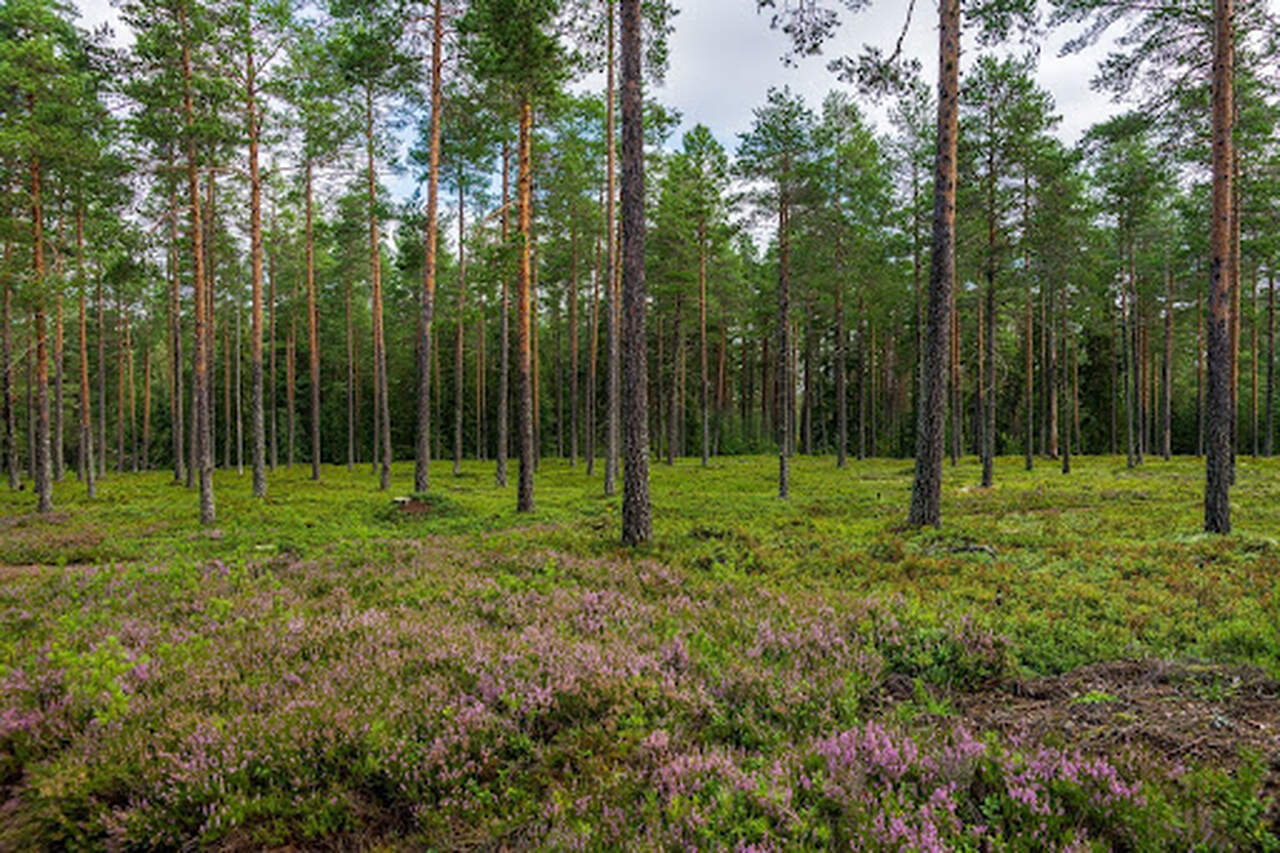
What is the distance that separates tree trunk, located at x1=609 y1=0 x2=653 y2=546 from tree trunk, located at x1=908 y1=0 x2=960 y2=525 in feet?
19.8

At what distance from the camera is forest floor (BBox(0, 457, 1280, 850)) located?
2.83 m

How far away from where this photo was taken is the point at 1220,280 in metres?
11.2

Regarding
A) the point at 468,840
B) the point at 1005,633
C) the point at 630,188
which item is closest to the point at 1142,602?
the point at 1005,633

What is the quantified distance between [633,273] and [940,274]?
6.54 metres

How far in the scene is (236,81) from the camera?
18125 millimetres

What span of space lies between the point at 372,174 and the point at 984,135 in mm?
24641

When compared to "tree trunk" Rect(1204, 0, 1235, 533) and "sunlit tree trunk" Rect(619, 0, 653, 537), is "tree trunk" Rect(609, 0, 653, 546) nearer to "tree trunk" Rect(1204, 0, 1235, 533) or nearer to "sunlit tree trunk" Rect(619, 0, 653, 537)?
"sunlit tree trunk" Rect(619, 0, 653, 537)

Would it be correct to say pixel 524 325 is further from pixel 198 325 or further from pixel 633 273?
pixel 198 325

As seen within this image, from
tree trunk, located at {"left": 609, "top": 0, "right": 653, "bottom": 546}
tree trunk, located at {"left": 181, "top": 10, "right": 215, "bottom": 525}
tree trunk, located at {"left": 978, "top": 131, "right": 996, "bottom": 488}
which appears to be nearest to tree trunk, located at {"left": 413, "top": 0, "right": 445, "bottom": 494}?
tree trunk, located at {"left": 181, "top": 10, "right": 215, "bottom": 525}

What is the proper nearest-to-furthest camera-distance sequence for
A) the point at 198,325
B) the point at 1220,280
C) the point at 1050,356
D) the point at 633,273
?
the point at 633,273 → the point at 1220,280 → the point at 198,325 → the point at 1050,356

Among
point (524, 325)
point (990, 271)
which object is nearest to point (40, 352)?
point (524, 325)

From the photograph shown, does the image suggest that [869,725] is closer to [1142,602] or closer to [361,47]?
[1142,602]

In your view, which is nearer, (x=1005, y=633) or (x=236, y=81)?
(x=1005, y=633)

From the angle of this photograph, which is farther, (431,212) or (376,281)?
(376,281)
